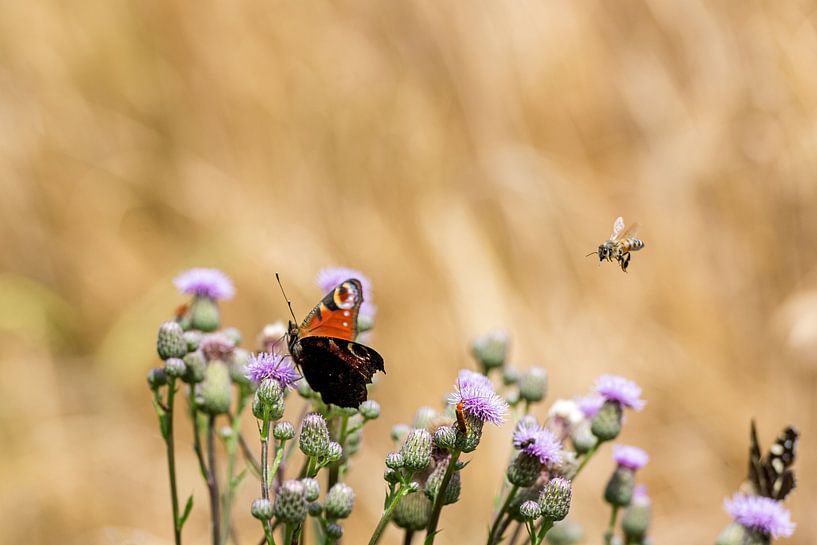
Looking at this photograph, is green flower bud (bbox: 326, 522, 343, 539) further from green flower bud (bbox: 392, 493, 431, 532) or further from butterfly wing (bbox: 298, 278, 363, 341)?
butterfly wing (bbox: 298, 278, 363, 341)

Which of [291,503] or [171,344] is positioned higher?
[171,344]

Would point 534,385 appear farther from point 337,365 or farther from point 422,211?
point 422,211

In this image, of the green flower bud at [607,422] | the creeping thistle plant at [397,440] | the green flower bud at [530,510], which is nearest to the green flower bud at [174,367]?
the creeping thistle plant at [397,440]

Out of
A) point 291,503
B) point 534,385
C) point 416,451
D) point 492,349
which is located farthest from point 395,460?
point 492,349

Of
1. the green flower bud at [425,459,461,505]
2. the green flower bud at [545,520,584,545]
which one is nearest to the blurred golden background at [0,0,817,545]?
the green flower bud at [545,520,584,545]

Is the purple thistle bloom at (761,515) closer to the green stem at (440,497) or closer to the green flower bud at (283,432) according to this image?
the green stem at (440,497)

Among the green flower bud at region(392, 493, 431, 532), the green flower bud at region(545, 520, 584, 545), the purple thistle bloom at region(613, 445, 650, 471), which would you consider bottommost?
the green flower bud at region(392, 493, 431, 532)
